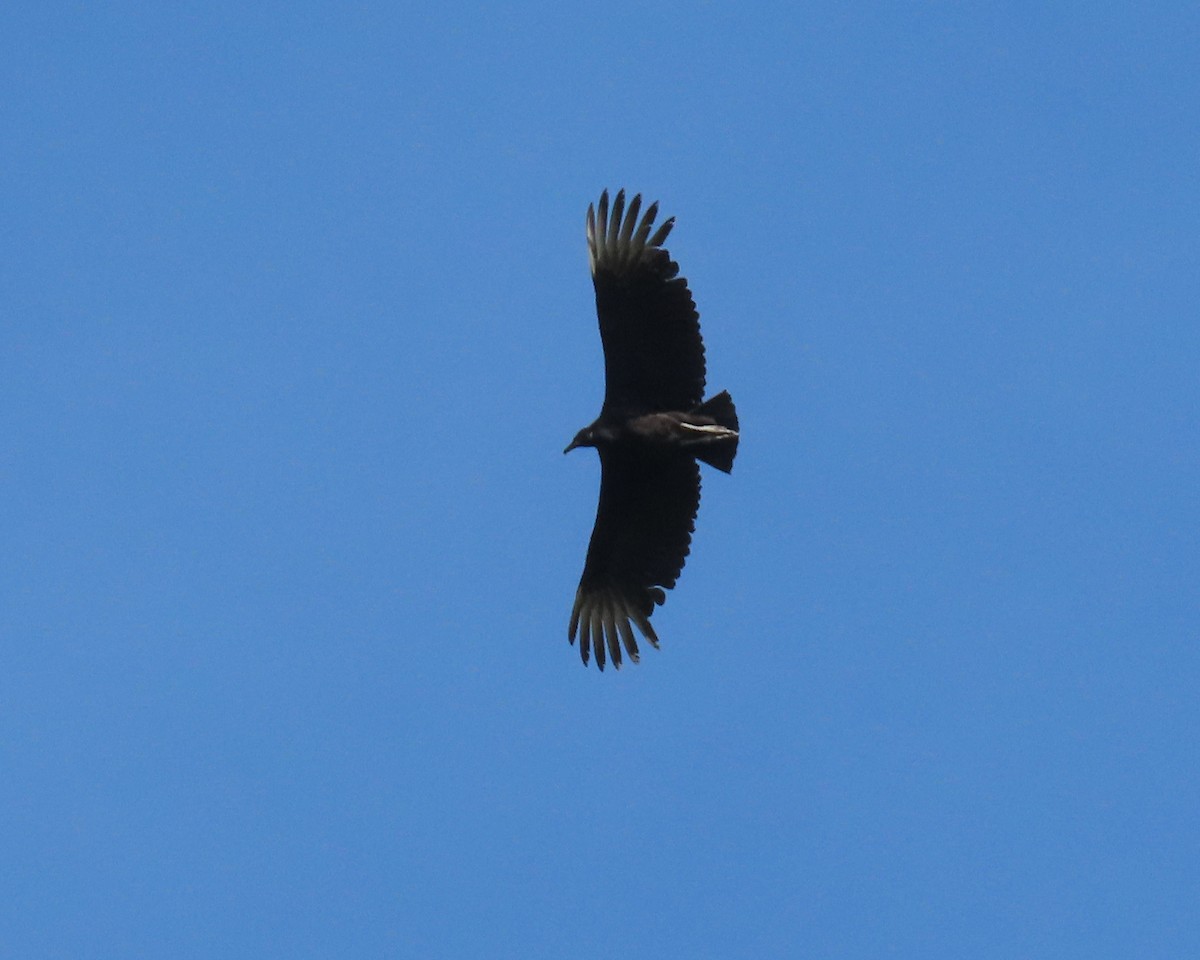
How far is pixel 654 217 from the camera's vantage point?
16953 millimetres

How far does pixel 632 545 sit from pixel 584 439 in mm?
1256

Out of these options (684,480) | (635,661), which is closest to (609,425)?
(684,480)

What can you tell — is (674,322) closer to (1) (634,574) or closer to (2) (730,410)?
(2) (730,410)

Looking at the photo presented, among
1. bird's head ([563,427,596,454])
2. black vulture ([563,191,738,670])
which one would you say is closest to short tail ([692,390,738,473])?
black vulture ([563,191,738,670])

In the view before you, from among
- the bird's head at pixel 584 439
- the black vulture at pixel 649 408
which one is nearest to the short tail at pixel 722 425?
the black vulture at pixel 649 408

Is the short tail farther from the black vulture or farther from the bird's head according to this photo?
the bird's head

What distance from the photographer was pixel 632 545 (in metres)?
18.2

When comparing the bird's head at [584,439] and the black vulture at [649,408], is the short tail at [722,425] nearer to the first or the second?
the black vulture at [649,408]

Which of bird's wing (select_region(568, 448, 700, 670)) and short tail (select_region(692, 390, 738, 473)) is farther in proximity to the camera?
bird's wing (select_region(568, 448, 700, 670))

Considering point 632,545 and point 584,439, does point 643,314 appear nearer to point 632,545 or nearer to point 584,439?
point 584,439

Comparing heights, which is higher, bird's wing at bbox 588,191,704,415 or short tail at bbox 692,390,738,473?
bird's wing at bbox 588,191,704,415

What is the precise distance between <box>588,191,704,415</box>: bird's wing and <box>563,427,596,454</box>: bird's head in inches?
18.5

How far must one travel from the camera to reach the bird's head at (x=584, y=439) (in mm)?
17453

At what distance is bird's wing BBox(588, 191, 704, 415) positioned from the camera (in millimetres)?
16734
